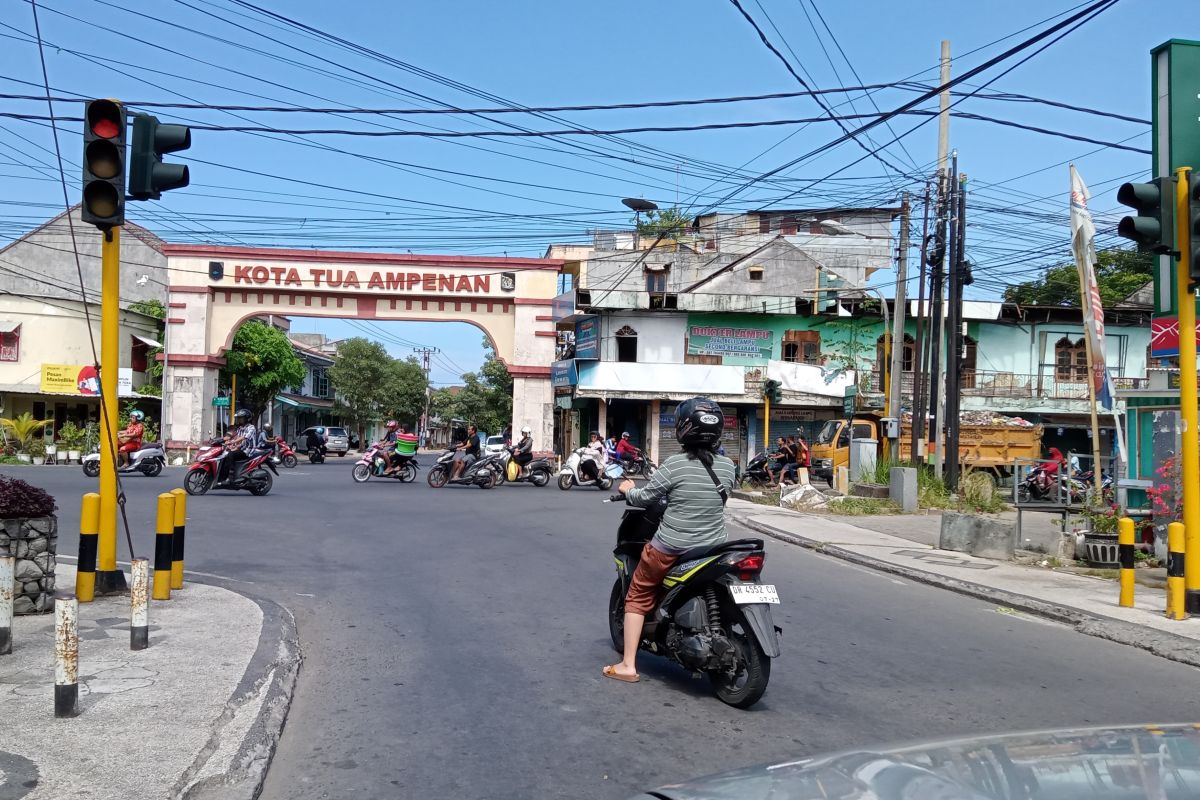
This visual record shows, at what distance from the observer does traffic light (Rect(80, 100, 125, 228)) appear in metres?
7.31

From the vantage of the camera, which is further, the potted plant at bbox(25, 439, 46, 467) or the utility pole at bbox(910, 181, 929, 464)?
the potted plant at bbox(25, 439, 46, 467)

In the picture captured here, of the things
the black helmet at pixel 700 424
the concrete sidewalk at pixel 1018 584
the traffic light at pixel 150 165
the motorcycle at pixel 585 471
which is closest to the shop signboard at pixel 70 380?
the motorcycle at pixel 585 471

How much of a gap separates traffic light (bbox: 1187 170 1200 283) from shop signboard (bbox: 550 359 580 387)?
28.1 metres

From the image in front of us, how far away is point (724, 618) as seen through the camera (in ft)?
18.0

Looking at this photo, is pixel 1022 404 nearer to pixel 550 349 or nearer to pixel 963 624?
pixel 550 349

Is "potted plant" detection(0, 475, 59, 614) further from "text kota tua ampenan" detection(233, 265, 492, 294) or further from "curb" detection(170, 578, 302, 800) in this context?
"text kota tua ampenan" detection(233, 265, 492, 294)

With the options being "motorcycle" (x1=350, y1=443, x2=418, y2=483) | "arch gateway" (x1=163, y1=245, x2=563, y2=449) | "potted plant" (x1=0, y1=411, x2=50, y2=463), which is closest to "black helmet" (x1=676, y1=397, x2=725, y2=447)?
"motorcycle" (x1=350, y1=443, x2=418, y2=483)

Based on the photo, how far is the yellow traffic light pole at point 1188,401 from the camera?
8148mm

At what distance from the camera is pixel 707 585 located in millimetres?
5539

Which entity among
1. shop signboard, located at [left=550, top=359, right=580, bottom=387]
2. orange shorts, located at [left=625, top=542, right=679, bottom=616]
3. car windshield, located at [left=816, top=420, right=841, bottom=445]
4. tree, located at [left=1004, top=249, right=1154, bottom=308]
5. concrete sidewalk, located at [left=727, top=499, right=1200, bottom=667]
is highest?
tree, located at [left=1004, top=249, right=1154, bottom=308]

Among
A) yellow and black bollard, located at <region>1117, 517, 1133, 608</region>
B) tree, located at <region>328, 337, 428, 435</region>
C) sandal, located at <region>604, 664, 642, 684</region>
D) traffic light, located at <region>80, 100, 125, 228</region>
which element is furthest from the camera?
tree, located at <region>328, 337, 428, 435</region>

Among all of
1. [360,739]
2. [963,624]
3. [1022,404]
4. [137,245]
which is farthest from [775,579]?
[137,245]

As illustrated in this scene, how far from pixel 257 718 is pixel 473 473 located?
18214 mm

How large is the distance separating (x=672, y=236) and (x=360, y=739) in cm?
4044
